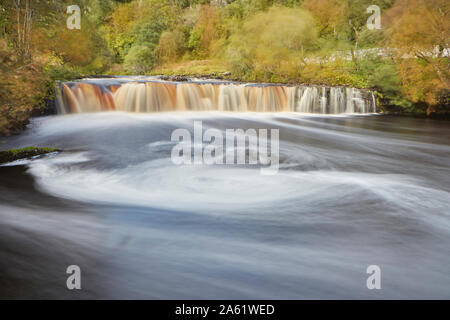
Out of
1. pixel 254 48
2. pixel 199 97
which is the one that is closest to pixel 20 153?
pixel 199 97

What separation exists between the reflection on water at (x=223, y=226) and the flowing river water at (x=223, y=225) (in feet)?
0.05

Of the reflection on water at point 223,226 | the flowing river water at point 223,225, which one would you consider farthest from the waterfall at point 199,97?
the reflection on water at point 223,226

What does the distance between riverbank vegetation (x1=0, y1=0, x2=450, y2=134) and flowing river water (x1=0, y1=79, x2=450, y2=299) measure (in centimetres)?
270

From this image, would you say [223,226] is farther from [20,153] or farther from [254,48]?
[254,48]

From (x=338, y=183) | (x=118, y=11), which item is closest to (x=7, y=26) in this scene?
(x=338, y=183)

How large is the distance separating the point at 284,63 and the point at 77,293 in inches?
761

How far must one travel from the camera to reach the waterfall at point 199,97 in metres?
12.2

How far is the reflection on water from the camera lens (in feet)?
8.24

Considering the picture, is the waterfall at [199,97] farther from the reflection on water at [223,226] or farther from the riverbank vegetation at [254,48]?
the reflection on water at [223,226]

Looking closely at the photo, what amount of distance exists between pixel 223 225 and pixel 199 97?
446 inches

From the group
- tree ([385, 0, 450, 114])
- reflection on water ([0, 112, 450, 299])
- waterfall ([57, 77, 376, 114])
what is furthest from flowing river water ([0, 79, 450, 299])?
tree ([385, 0, 450, 114])

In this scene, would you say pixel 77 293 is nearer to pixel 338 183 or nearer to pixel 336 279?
pixel 336 279

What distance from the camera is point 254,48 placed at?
20516 millimetres

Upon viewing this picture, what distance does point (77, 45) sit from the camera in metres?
18.1
